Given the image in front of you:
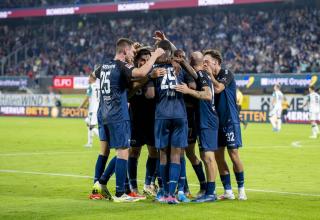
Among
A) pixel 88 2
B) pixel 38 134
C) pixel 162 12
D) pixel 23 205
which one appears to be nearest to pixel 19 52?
pixel 88 2

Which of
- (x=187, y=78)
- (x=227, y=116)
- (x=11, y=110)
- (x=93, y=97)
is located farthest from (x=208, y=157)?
(x=11, y=110)

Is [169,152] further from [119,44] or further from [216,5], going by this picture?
[216,5]

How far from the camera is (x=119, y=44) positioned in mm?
12039

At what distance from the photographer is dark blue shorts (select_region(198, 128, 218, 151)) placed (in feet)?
39.8

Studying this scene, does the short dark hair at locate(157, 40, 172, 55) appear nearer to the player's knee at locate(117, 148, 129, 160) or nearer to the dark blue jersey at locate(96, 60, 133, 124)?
the dark blue jersey at locate(96, 60, 133, 124)

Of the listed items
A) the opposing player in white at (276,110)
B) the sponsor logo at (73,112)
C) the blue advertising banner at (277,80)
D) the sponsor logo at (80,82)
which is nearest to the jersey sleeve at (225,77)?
the opposing player in white at (276,110)

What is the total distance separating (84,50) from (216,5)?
12444 mm

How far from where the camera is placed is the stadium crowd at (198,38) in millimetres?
51062

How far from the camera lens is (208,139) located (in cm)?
1213

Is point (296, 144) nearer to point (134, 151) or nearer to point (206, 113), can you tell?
point (134, 151)

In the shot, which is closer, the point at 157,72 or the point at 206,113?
the point at 157,72

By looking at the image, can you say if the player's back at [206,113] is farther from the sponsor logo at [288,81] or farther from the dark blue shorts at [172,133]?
the sponsor logo at [288,81]

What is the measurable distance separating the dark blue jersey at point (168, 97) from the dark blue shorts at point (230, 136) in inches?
38.6

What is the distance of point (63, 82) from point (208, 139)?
149 feet
